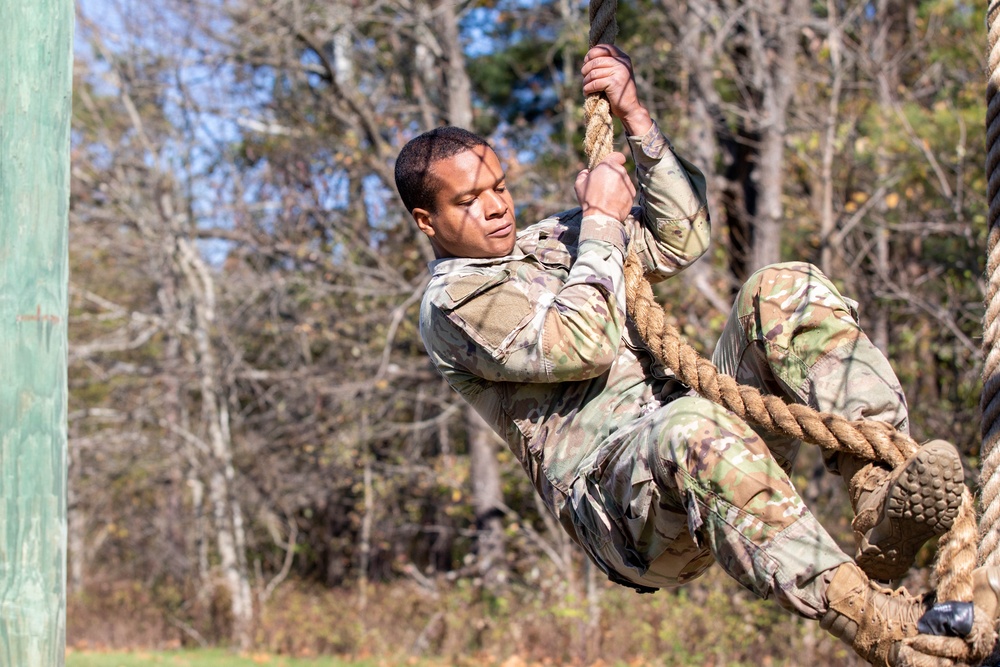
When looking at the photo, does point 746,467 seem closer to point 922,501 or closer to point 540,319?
point 922,501

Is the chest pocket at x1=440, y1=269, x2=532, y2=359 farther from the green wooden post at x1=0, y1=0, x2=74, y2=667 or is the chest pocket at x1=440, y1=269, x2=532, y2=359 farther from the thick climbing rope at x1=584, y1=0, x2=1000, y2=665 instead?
the green wooden post at x1=0, y1=0, x2=74, y2=667

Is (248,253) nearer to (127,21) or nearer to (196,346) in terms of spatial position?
(196,346)

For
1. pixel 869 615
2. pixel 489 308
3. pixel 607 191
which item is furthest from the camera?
pixel 607 191

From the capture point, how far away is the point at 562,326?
2.41 metres

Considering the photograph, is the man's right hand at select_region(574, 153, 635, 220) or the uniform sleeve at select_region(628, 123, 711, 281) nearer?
the man's right hand at select_region(574, 153, 635, 220)

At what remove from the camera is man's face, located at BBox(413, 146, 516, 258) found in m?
2.73

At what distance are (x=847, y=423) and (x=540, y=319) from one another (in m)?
0.69

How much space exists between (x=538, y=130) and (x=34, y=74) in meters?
10.3

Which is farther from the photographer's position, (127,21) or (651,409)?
(127,21)

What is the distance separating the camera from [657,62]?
422 inches

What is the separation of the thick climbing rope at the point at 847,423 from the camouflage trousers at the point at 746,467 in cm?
7

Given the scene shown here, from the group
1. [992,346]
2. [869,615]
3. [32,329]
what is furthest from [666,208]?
[32,329]

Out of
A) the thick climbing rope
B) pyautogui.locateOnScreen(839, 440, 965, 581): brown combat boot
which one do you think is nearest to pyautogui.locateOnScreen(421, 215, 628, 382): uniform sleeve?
Answer: the thick climbing rope

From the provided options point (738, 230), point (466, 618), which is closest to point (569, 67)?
point (738, 230)
